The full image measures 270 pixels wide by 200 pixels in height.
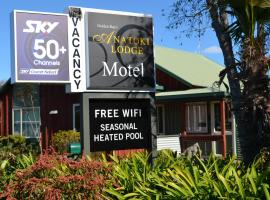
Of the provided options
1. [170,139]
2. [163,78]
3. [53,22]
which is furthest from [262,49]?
[163,78]

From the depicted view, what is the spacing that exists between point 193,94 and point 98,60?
12.7 m

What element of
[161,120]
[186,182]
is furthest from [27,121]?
[186,182]

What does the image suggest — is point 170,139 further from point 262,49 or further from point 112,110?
point 262,49

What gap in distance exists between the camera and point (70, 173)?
21.6ft

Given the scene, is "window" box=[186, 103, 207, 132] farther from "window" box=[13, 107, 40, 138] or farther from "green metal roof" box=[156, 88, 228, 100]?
"window" box=[13, 107, 40, 138]

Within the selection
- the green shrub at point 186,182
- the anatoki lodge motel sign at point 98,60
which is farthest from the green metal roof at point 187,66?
the green shrub at point 186,182

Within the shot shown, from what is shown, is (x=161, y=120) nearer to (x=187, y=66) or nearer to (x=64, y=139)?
(x=187, y=66)

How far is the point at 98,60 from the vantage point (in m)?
9.70

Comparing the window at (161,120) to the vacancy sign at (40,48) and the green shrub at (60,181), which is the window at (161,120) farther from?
the green shrub at (60,181)

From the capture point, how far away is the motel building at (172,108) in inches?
872

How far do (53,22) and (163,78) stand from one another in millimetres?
16907

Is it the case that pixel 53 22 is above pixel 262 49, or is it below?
above

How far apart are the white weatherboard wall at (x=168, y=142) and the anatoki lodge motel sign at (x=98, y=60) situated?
11.6 m

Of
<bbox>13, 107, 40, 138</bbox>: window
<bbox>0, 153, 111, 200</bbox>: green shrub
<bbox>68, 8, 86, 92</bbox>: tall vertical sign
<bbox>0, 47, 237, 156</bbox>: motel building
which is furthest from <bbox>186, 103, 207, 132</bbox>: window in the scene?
<bbox>0, 153, 111, 200</bbox>: green shrub
